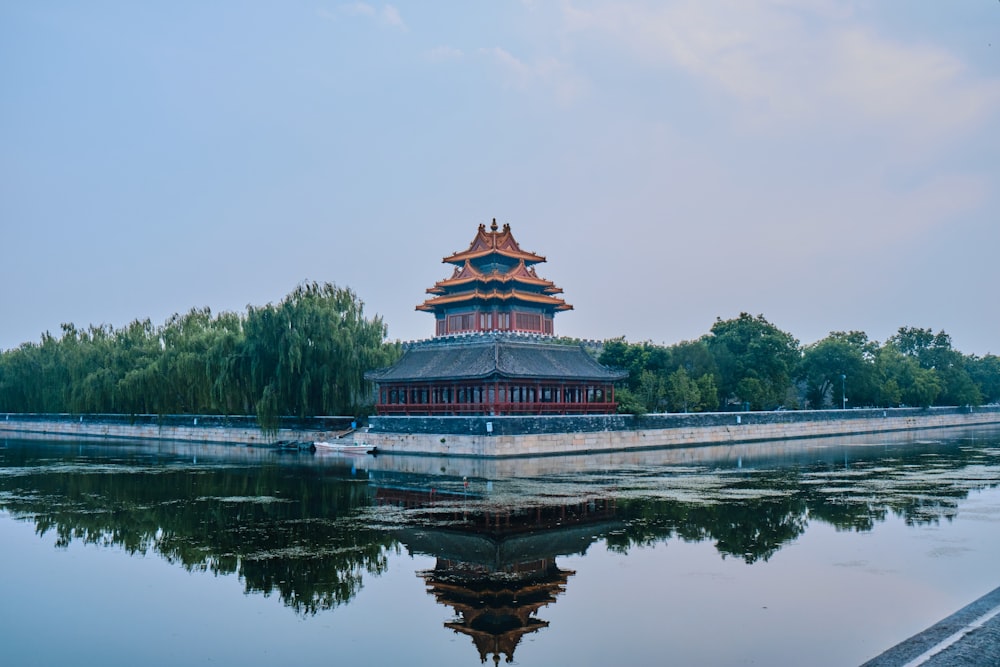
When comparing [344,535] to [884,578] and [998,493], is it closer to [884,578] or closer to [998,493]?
[884,578]

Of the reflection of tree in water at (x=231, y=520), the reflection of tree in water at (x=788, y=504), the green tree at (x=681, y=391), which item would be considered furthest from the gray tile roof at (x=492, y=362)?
the reflection of tree in water at (x=788, y=504)

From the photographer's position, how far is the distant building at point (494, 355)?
38.7 meters

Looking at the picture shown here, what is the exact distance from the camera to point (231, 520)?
1822 cm

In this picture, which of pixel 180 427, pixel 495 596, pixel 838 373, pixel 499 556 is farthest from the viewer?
pixel 838 373

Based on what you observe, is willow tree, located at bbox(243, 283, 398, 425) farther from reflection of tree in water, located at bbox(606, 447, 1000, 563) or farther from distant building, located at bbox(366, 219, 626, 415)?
reflection of tree in water, located at bbox(606, 447, 1000, 563)

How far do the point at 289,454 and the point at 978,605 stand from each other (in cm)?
3278

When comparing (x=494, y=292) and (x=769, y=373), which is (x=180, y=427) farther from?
(x=769, y=373)

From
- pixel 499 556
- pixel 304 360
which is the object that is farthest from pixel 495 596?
pixel 304 360

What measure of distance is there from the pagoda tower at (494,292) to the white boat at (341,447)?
35.5 feet

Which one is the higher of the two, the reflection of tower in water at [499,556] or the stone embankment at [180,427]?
the stone embankment at [180,427]

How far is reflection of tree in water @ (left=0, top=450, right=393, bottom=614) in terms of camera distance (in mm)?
13039

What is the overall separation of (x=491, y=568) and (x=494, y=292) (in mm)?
32290

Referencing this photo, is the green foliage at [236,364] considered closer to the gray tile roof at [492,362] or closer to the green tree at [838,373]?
the gray tile roof at [492,362]

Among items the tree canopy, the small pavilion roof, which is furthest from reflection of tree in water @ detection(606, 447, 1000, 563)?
the small pavilion roof
